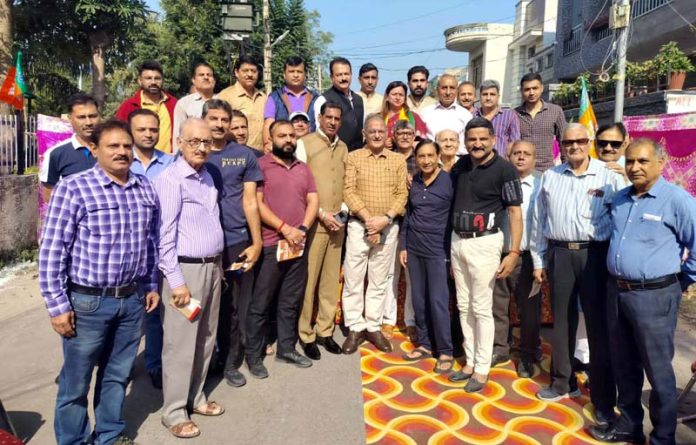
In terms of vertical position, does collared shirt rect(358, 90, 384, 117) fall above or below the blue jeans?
above

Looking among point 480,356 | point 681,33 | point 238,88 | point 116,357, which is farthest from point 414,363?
point 681,33

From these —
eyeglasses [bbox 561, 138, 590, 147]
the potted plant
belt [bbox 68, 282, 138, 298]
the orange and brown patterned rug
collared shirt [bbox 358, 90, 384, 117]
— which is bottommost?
the orange and brown patterned rug

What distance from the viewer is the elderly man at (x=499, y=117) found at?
16.6ft

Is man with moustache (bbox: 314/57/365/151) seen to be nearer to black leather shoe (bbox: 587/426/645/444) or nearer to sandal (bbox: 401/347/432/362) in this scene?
sandal (bbox: 401/347/432/362)

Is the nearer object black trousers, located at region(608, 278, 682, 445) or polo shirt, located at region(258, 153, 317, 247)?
black trousers, located at region(608, 278, 682, 445)

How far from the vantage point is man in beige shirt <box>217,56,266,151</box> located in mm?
4953

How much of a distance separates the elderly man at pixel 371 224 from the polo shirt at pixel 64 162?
2072mm

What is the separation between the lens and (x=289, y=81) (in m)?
5.00

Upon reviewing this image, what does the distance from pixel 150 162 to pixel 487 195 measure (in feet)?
8.31

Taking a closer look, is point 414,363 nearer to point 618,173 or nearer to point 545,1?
point 618,173

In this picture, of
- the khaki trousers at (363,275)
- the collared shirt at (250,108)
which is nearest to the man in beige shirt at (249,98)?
the collared shirt at (250,108)

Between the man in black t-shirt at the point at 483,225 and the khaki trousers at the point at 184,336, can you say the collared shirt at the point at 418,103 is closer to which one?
the man in black t-shirt at the point at 483,225

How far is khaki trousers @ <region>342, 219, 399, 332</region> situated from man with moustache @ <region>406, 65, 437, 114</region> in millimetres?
1760

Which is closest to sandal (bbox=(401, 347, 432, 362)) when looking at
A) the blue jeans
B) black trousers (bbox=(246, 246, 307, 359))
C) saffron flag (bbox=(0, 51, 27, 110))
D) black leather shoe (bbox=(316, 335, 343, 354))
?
black leather shoe (bbox=(316, 335, 343, 354))
